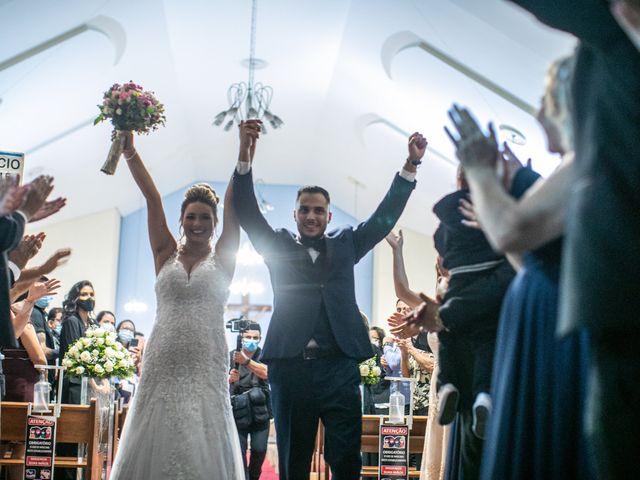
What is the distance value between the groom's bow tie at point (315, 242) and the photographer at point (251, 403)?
10.6ft

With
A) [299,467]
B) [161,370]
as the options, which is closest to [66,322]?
[161,370]

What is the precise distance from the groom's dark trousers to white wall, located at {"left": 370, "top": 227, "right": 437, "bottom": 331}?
38.3ft

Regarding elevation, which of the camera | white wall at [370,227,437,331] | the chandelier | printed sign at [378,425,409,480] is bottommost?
printed sign at [378,425,409,480]

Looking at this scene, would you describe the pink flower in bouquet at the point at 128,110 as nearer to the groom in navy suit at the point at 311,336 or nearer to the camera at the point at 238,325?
the groom in navy suit at the point at 311,336

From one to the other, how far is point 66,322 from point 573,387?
5.72m

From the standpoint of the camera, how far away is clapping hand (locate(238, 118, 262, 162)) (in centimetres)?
347

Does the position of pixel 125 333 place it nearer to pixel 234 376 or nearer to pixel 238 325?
pixel 234 376

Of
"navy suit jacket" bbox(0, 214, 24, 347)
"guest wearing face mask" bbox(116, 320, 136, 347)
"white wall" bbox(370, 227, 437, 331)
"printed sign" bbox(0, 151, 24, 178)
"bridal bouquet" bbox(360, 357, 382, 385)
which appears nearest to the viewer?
"navy suit jacket" bbox(0, 214, 24, 347)

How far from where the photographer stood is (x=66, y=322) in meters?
6.80

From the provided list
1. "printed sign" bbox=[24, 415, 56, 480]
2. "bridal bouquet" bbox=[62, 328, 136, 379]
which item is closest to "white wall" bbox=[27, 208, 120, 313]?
"bridal bouquet" bbox=[62, 328, 136, 379]

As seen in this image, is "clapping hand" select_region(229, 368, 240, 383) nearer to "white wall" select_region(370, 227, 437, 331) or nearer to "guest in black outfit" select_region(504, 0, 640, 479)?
"guest in black outfit" select_region(504, 0, 640, 479)

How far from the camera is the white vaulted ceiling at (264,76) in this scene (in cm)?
833

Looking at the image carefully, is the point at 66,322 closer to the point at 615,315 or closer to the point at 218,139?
the point at 615,315

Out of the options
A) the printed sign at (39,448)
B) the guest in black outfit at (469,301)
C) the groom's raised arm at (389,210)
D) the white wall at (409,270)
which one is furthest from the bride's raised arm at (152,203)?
the white wall at (409,270)
